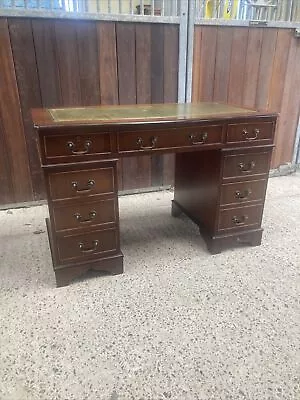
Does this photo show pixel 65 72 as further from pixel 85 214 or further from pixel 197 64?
pixel 85 214

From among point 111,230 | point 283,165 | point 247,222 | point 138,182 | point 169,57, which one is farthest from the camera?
point 283,165

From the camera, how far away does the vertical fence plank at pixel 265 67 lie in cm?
257

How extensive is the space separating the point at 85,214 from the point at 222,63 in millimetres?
1747

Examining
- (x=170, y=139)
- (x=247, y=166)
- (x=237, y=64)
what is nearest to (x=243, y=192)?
(x=247, y=166)

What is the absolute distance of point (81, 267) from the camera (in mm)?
1559

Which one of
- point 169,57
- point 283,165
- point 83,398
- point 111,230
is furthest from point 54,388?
point 283,165

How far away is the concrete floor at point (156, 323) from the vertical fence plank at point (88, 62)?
1012 mm

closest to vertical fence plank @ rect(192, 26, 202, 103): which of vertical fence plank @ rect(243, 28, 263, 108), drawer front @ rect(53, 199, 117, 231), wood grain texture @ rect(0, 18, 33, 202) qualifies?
vertical fence plank @ rect(243, 28, 263, 108)

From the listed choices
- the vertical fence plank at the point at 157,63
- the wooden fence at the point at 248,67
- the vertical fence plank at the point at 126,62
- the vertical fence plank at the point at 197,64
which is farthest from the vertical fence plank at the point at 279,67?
the vertical fence plank at the point at 126,62

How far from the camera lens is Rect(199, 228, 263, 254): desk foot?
1792mm

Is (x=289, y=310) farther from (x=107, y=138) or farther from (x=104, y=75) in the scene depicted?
(x=104, y=75)

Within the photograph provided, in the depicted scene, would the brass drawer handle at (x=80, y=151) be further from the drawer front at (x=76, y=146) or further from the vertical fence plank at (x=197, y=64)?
the vertical fence plank at (x=197, y=64)

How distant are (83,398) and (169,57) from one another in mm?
2175

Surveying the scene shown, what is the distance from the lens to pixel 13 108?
83.2 inches
